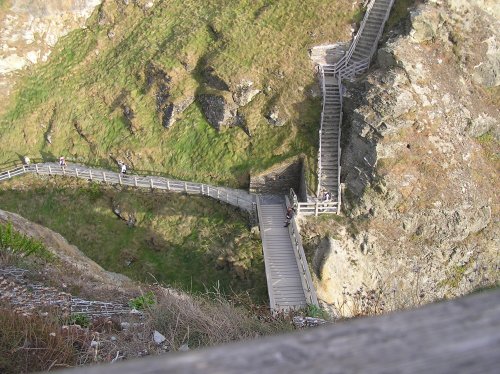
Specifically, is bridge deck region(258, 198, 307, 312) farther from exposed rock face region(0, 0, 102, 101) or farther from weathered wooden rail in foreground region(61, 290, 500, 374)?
exposed rock face region(0, 0, 102, 101)

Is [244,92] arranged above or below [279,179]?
above

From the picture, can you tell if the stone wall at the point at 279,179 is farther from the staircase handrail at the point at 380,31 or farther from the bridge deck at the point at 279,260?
the staircase handrail at the point at 380,31

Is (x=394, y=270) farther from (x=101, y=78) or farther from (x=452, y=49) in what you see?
(x=101, y=78)

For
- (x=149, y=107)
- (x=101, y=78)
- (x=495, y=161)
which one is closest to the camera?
(x=495, y=161)

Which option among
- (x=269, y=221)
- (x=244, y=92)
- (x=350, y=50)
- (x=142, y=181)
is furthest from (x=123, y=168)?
(x=350, y=50)

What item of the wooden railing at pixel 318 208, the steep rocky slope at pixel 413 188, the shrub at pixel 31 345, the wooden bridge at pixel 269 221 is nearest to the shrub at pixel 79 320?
the shrub at pixel 31 345

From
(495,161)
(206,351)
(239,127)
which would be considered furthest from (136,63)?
(206,351)

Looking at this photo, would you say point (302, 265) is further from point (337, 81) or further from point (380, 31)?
point (380, 31)
